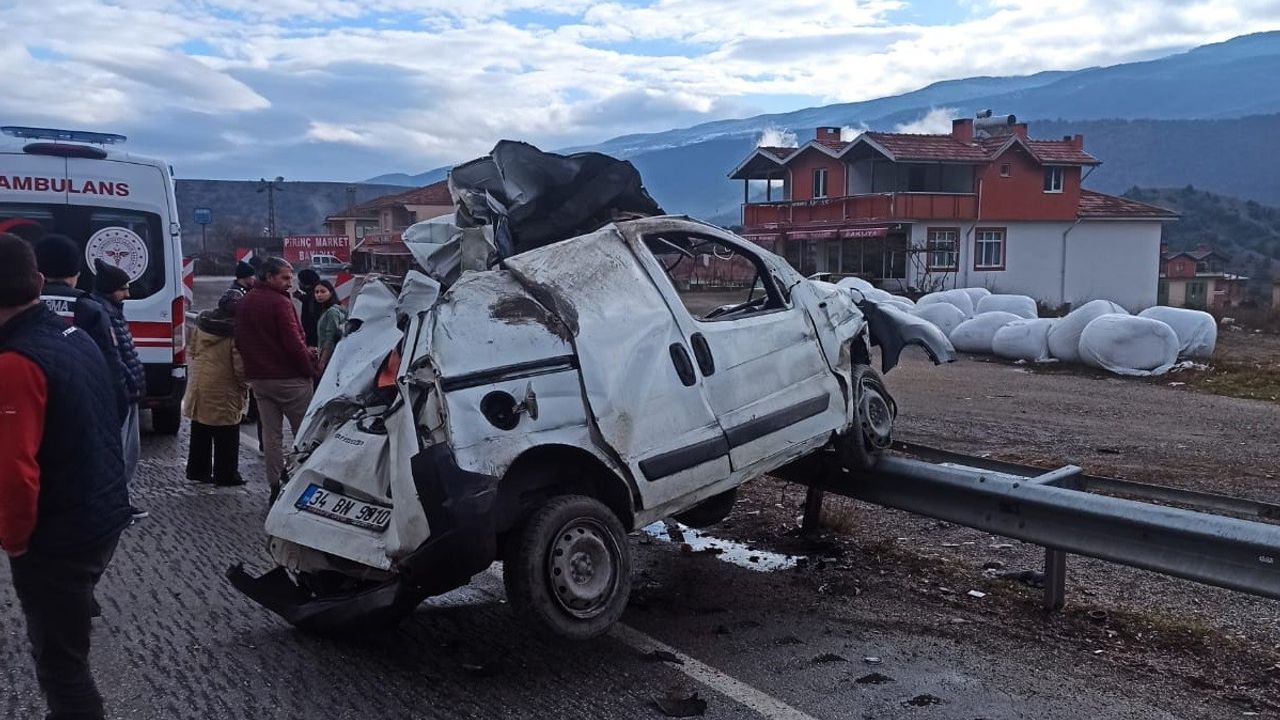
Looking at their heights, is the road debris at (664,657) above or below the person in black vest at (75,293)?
below

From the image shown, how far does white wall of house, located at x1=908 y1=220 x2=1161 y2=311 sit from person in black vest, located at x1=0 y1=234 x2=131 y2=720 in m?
43.5

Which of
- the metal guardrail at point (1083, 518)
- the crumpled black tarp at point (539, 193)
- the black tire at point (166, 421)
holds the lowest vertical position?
the black tire at point (166, 421)

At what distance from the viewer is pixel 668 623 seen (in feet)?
18.1

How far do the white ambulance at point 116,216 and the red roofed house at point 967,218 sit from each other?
1354 inches

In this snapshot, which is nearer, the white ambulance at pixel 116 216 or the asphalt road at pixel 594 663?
the asphalt road at pixel 594 663

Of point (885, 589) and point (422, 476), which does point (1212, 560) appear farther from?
point (422, 476)

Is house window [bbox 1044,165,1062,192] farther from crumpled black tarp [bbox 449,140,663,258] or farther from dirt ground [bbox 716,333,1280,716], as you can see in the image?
crumpled black tarp [bbox 449,140,663,258]

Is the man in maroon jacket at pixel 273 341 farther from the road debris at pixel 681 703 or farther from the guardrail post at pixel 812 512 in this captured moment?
the road debris at pixel 681 703

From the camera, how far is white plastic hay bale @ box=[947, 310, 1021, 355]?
62.4 feet

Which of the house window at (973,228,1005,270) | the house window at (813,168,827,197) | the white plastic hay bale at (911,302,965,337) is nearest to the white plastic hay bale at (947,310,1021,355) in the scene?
the white plastic hay bale at (911,302,965,337)

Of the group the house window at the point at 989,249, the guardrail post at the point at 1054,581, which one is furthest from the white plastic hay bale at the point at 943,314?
the house window at the point at 989,249

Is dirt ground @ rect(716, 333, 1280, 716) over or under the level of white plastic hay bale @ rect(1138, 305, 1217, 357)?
under

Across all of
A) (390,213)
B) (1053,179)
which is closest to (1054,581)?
(1053,179)

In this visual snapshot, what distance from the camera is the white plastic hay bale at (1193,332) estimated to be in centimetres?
1747
